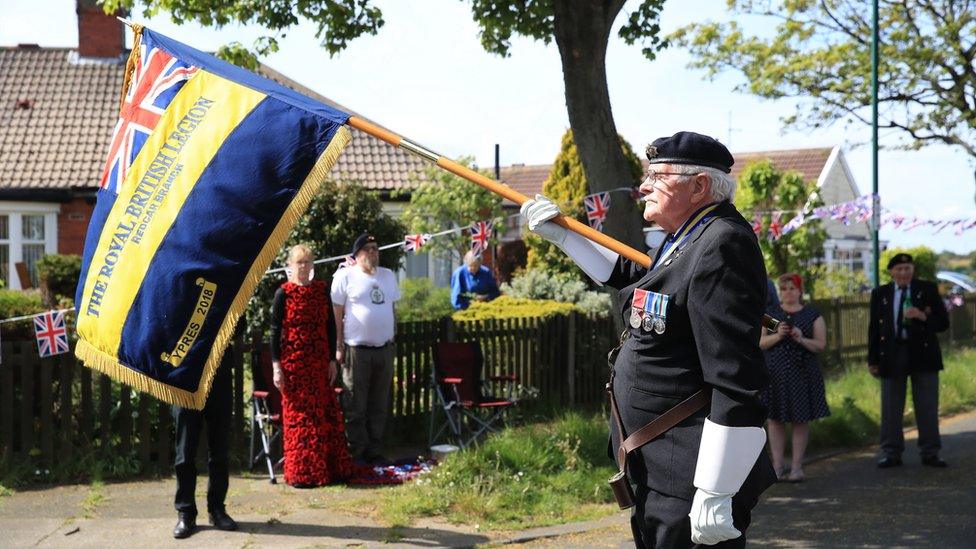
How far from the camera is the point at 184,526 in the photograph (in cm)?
706

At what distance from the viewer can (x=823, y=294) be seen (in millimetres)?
22156

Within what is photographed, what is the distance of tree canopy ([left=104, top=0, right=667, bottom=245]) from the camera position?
8953mm

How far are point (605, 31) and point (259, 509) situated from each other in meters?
4.71

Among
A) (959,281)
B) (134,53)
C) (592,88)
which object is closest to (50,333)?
(134,53)

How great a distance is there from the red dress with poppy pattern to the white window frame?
56.4ft

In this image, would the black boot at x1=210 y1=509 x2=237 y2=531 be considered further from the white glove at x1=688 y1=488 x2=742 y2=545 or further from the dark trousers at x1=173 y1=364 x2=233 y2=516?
the white glove at x1=688 y1=488 x2=742 y2=545

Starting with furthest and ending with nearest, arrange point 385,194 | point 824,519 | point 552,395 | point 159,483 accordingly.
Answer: point 385,194, point 552,395, point 159,483, point 824,519

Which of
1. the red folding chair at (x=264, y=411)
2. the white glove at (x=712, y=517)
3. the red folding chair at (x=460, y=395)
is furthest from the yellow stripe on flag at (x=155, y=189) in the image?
the red folding chair at (x=460, y=395)

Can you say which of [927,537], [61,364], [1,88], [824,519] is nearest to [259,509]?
[61,364]

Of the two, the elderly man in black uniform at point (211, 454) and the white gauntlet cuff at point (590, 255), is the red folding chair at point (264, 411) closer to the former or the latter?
the elderly man in black uniform at point (211, 454)

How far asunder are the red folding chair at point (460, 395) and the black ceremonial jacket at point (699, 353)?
6269 millimetres

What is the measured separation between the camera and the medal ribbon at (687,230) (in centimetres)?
364

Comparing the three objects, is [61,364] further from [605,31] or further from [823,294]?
[823,294]

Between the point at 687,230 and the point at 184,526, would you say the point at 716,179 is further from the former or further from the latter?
the point at 184,526
